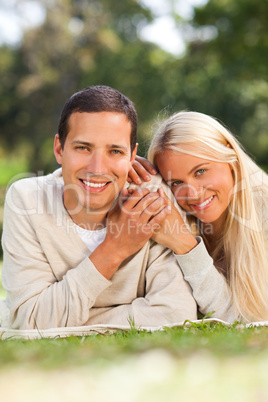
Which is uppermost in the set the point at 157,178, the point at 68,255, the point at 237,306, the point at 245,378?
the point at 157,178

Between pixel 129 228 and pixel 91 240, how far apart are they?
413 millimetres

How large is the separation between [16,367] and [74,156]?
174 centimetres

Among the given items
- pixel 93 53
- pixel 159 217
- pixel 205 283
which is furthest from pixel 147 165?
pixel 93 53

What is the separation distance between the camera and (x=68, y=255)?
3.70 meters

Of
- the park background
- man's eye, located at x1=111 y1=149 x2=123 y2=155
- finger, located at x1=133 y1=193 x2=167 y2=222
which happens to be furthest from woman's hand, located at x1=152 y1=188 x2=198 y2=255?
the park background

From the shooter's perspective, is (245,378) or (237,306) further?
(237,306)

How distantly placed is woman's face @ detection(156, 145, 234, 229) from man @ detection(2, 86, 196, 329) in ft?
1.20

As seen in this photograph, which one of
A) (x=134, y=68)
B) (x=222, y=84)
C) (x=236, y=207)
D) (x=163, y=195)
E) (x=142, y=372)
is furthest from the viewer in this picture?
(x=134, y=68)

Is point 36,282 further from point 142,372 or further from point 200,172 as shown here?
point 142,372

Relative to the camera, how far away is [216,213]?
4055mm

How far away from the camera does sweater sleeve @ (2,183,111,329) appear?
3404mm

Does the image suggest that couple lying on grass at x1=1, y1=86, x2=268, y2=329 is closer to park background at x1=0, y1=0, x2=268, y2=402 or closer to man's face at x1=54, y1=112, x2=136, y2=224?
man's face at x1=54, y1=112, x2=136, y2=224

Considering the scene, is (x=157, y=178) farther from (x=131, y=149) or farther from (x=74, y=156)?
(x=74, y=156)

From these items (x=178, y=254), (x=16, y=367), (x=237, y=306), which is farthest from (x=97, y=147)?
(x=16, y=367)
